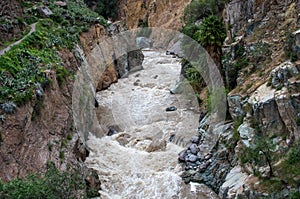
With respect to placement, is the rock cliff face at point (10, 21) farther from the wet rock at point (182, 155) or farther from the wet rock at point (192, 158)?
the wet rock at point (192, 158)

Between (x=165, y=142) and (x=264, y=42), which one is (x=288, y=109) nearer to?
(x=264, y=42)

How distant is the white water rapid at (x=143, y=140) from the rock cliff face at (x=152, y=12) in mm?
26083

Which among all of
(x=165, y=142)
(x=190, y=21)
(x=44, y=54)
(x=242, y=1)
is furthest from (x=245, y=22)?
(x=190, y=21)

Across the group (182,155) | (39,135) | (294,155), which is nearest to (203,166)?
(182,155)

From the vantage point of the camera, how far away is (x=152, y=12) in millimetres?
70500

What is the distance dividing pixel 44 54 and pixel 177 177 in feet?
43.0

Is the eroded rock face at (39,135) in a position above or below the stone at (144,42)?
above

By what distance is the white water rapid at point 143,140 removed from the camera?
22266 mm

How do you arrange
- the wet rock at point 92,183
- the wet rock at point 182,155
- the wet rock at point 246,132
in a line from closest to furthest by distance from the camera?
the wet rock at point 246,132 → the wet rock at point 92,183 → the wet rock at point 182,155

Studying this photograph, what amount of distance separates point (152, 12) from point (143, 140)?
46820 millimetres

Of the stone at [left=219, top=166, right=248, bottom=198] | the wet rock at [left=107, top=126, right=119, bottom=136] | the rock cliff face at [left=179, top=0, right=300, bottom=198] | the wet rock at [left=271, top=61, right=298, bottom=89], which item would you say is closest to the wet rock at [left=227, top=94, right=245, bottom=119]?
the rock cliff face at [left=179, top=0, right=300, bottom=198]

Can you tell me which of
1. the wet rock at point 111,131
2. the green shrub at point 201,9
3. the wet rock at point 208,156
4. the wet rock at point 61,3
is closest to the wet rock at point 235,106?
the wet rock at point 208,156

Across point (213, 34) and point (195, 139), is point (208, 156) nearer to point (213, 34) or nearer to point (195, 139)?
point (195, 139)

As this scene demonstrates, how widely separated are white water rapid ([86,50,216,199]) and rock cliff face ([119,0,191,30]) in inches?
1027
